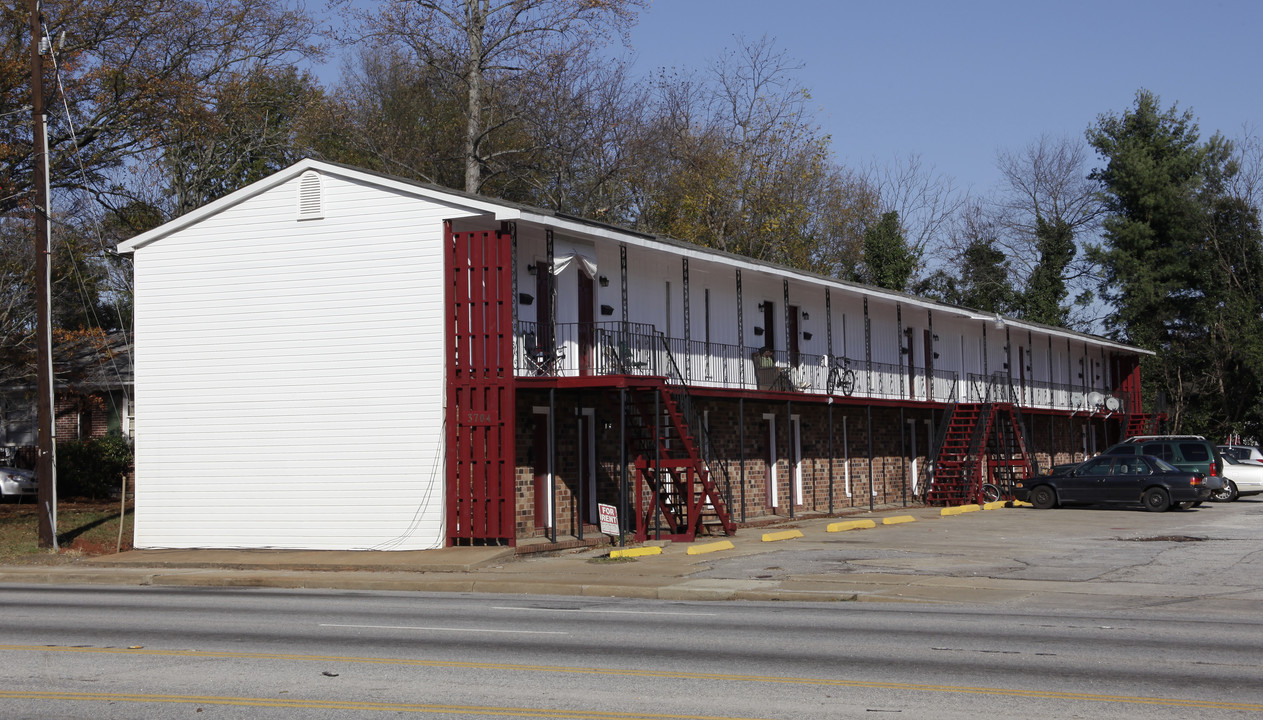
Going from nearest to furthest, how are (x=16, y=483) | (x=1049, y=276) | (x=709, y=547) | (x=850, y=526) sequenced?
1. (x=709, y=547)
2. (x=850, y=526)
3. (x=16, y=483)
4. (x=1049, y=276)

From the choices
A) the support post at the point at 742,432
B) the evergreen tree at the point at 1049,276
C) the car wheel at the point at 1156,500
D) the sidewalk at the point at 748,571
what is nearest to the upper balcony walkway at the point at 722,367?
the support post at the point at 742,432

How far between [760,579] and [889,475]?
2101 centimetres

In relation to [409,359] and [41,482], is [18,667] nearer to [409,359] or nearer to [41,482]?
[409,359]

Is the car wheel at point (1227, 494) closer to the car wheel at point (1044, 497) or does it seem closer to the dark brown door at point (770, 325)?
the car wheel at point (1044, 497)

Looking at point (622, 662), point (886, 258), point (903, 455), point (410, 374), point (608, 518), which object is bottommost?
point (622, 662)

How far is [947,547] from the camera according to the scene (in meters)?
23.3

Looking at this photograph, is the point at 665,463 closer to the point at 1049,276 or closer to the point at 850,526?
the point at 850,526

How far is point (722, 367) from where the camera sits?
98.5 ft

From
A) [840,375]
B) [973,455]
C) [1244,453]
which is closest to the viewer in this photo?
[840,375]

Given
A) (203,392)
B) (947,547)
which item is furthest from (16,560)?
(947,547)

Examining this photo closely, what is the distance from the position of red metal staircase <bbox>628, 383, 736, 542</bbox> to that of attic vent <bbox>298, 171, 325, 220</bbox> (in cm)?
724

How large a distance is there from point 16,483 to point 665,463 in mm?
22442

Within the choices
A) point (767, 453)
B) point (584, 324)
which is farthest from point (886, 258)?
point (584, 324)

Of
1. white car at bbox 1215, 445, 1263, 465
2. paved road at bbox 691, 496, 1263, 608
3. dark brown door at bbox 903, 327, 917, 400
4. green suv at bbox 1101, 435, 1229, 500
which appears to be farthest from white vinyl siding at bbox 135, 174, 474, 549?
white car at bbox 1215, 445, 1263, 465
